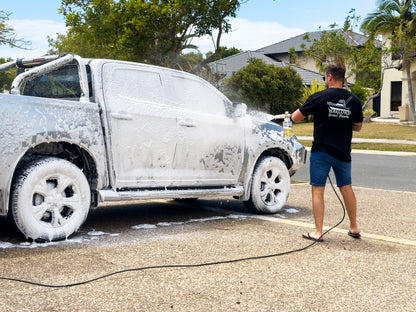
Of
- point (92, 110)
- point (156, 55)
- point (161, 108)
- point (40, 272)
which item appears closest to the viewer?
point (40, 272)

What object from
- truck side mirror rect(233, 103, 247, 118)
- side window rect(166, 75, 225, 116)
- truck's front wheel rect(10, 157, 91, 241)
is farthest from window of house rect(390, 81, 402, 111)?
truck's front wheel rect(10, 157, 91, 241)

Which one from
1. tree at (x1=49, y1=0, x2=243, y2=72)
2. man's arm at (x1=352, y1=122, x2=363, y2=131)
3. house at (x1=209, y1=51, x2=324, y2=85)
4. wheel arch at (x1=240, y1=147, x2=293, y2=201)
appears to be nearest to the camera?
man's arm at (x1=352, y1=122, x2=363, y2=131)

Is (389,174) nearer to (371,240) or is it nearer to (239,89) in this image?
(371,240)

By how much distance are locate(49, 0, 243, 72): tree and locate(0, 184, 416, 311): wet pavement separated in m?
18.7

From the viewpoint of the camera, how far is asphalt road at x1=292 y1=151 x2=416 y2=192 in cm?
1130

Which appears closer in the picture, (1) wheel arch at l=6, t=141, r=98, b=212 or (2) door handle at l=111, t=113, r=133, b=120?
(1) wheel arch at l=6, t=141, r=98, b=212

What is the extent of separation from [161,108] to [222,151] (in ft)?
3.27

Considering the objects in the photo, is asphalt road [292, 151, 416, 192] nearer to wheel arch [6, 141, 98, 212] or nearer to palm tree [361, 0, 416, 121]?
wheel arch [6, 141, 98, 212]

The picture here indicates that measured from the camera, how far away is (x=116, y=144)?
19.0 ft

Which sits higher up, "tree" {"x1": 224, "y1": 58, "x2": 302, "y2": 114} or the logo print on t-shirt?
"tree" {"x1": 224, "y1": 58, "x2": 302, "y2": 114}

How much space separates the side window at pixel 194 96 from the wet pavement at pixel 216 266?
1339 mm

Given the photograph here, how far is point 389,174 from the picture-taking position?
43.6 feet

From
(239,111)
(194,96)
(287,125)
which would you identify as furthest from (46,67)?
(287,125)

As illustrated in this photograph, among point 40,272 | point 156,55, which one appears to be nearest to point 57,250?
point 40,272
